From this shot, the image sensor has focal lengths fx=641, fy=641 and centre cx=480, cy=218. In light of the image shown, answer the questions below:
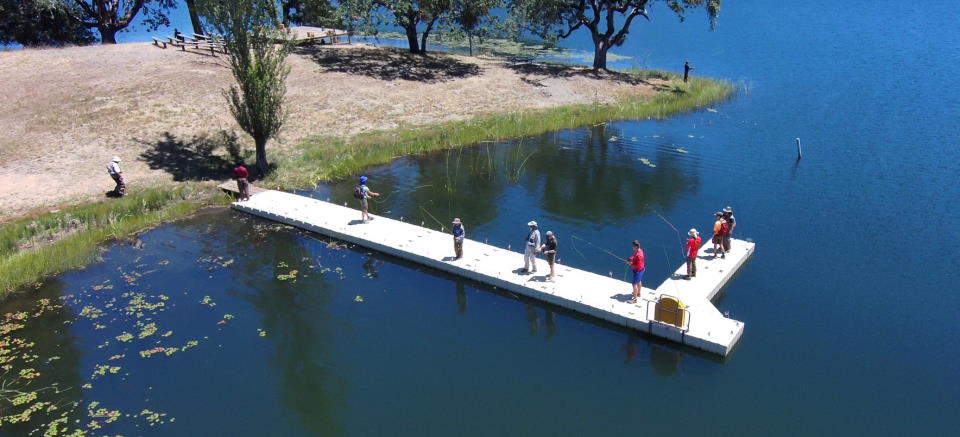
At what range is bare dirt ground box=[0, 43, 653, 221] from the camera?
2778cm

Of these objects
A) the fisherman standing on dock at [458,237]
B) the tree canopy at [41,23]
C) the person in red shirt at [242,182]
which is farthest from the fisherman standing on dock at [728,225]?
the tree canopy at [41,23]

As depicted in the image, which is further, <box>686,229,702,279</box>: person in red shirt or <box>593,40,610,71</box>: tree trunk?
<box>593,40,610,71</box>: tree trunk

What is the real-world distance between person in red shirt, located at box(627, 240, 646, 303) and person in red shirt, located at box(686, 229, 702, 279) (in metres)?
1.80

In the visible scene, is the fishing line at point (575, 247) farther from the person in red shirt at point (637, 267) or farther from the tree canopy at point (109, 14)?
the tree canopy at point (109, 14)

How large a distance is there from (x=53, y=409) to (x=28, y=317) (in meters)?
4.90

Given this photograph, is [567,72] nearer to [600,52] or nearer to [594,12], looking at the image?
[600,52]

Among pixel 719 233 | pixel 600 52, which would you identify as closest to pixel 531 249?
pixel 719 233

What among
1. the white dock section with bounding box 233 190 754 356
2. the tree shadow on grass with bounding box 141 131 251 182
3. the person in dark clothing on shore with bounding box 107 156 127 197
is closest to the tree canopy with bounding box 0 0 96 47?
the tree shadow on grass with bounding box 141 131 251 182

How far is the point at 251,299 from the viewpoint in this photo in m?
18.5

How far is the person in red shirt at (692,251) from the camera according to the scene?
1788 cm

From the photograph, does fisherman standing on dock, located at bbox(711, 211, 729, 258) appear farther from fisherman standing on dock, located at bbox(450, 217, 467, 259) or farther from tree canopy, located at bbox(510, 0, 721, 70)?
tree canopy, located at bbox(510, 0, 721, 70)

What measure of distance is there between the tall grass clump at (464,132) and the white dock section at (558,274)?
468 cm

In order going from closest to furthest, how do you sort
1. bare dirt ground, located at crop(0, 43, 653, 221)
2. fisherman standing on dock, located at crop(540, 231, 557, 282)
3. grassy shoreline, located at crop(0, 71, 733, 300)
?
1. fisherman standing on dock, located at crop(540, 231, 557, 282)
2. grassy shoreline, located at crop(0, 71, 733, 300)
3. bare dirt ground, located at crop(0, 43, 653, 221)

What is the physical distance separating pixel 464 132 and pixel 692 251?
19.1 metres
